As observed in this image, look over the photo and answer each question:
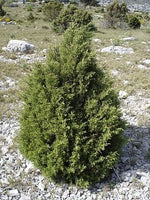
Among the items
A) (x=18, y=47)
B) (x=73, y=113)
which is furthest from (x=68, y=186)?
(x=18, y=47)

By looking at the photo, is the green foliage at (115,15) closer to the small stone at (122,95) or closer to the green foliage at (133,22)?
the green foliage at (133,22)

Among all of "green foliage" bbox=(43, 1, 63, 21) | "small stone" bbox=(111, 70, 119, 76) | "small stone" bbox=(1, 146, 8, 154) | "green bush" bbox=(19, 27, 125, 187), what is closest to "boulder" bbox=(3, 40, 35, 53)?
"small stone" bbox=(111, 70, 119, 76)

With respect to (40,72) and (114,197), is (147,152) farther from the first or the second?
(40,72)

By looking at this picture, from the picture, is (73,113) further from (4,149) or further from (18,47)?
(18,47)

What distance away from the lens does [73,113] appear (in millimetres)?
Answer: 3861

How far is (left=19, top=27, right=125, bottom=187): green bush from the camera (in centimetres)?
373

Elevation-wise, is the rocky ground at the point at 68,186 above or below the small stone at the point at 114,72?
above

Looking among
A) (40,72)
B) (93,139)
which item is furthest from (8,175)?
(40,72)

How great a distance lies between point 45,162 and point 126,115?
336cm

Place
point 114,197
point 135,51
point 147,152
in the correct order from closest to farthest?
point 114,197 < point 147,152 < point 135,51

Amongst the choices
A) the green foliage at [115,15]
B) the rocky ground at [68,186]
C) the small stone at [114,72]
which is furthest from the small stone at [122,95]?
the green foliage at [115,15]

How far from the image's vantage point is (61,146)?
3.78 meters

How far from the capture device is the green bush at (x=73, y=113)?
373 centimetres

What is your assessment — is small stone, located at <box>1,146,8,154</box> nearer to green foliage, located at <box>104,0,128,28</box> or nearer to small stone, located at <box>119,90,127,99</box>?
small stone, located at <box>119,90,127,99</box>
